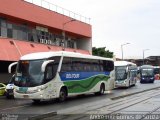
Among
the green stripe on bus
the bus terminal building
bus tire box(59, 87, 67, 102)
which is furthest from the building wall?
bus tire box(59, 87, 67, 102)

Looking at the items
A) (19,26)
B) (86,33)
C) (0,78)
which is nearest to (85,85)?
(0,78)

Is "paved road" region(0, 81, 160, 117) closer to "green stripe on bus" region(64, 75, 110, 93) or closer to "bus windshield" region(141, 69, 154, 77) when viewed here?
"green stripe on bus" region(64, 75, 110, 93)

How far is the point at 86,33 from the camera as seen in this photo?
6197 centimetres

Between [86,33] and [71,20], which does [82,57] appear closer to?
[71,20]

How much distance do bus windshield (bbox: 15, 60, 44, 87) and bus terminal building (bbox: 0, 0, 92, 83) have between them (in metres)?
14.0

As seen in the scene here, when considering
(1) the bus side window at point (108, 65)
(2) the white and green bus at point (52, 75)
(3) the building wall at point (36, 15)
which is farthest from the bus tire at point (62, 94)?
(3) the building wall at point (36, 15)

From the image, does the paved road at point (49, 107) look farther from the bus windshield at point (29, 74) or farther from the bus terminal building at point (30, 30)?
the bus terminal building at point (30, 30)

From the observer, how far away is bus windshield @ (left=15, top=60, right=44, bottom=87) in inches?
934

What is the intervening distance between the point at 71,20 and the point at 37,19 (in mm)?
6970

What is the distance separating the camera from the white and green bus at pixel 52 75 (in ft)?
77.7

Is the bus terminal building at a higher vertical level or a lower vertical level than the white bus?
higher

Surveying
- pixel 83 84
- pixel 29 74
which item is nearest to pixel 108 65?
pixel 83 84

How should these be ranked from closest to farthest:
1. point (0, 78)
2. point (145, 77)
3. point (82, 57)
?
point (82, 57), point (0, 78), point (145, 77)

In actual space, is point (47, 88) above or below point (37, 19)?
below
